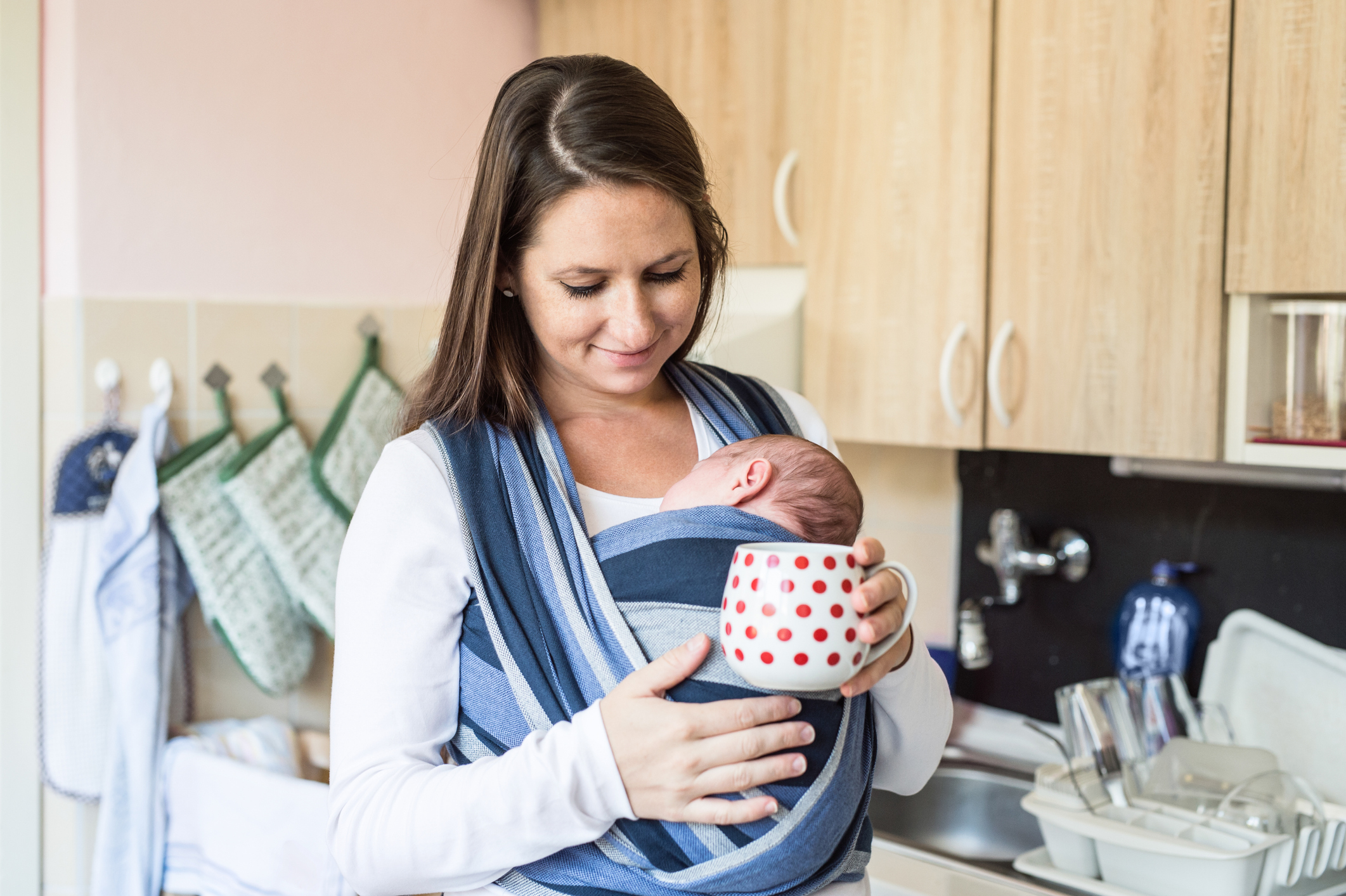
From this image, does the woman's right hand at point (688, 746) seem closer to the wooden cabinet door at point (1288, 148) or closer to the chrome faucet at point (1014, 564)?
the wooden cabinet door at point (1288, 148)

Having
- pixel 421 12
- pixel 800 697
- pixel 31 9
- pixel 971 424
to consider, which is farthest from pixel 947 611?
pixel 31 9

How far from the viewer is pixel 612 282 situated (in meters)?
0.94

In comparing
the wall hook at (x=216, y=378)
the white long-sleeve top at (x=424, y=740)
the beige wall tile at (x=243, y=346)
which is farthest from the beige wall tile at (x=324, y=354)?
the white long-sleeve top at (x=424, y=740)

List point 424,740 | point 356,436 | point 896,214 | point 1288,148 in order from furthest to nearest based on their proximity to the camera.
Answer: point 356,436 < point 896,214 < point 1288,148 < point 424,740

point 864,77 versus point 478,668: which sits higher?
point 864,77

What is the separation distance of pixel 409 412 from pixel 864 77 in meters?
1.10

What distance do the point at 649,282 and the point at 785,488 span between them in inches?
8.3

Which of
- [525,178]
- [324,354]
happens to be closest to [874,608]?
[525,178]

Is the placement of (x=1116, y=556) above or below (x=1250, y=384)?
below

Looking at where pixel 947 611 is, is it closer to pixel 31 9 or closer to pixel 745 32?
pixel 745 32

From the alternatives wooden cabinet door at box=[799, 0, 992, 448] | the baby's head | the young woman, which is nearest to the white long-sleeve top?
the young woman

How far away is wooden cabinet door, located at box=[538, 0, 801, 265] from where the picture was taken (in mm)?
1969

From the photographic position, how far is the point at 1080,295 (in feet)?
5.29

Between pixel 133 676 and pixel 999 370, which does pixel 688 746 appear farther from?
pixel 133 676
